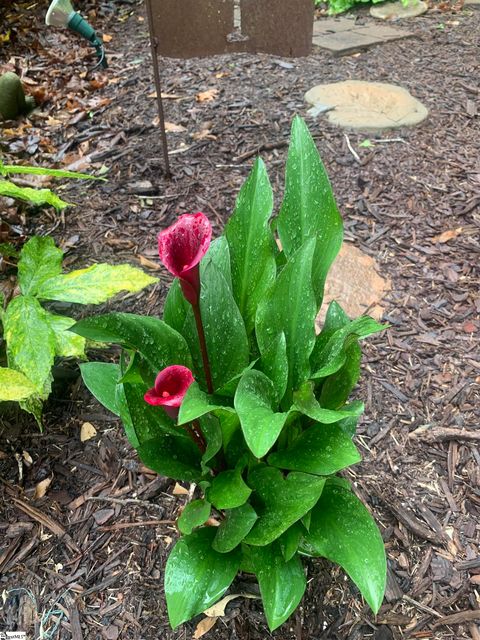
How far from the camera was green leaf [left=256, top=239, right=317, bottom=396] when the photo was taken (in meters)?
1.20

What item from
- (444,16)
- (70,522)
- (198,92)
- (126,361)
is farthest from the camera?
(444,16)

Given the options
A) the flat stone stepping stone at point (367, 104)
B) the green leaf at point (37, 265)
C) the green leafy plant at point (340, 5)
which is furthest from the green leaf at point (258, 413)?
the green leafy plant at point (340, 5)

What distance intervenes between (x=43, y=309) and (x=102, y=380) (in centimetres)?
36

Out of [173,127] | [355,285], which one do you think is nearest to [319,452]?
[355,285]

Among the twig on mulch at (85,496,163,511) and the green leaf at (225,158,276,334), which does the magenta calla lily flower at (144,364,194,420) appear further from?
the twig on mulch at (85,496,163,511)

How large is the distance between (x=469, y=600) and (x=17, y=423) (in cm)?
143

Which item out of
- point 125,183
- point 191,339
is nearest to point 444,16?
point 125,183

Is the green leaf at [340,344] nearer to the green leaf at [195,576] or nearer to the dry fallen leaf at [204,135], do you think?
the green leaf at [195,576]

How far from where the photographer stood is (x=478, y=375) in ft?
6.74

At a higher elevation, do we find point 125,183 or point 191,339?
point 191,339

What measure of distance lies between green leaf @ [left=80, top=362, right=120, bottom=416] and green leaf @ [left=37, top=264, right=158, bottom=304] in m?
0.27

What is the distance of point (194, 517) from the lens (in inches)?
46.9

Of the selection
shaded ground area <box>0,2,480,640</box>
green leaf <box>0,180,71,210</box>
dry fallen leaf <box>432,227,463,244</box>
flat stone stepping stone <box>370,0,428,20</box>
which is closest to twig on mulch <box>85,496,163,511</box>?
shaded ground area <box>0,2,480,640</box>

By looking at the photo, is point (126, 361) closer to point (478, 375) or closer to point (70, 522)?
point (70, 522)
